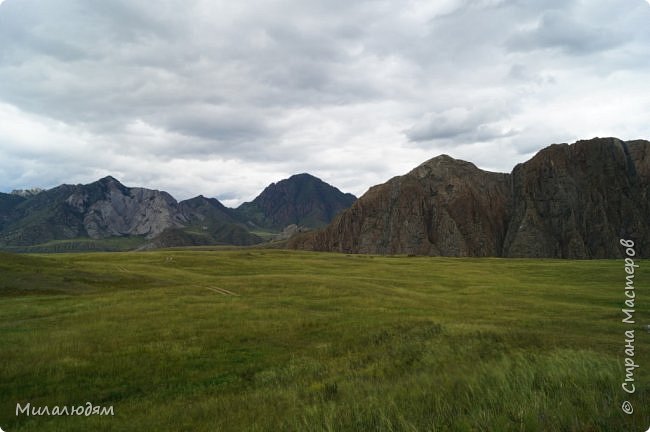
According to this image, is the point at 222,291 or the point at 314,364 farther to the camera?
the point at 222,291

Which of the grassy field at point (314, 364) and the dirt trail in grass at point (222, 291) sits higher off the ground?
the grassy field at point (314, 364)

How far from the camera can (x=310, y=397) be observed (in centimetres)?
1229

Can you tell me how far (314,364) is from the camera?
16562 millimetres

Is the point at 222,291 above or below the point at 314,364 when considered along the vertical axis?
below

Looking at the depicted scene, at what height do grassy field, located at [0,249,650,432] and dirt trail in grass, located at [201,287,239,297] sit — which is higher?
grassy field, located at [0,249,650,432]

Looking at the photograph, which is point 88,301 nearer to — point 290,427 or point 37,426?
point 37,426

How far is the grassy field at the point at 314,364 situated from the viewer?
9406mm

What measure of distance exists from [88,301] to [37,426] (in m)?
23.5

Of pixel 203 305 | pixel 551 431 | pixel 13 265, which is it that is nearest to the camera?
pixel 551 431

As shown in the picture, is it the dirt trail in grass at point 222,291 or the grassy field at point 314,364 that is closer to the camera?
the grassy field at point 314,364

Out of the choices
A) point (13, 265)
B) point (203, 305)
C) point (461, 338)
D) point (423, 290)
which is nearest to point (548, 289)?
point (423, 290)

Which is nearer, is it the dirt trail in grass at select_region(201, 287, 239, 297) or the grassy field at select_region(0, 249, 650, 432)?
the grassy field at select_region(0, 249, 650, 432)

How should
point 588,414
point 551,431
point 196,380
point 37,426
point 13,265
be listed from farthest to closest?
point 13,265 → point 196,380 → point 37,426 → point 588,414 → point 551,431

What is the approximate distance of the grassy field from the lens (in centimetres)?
941
